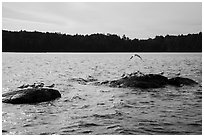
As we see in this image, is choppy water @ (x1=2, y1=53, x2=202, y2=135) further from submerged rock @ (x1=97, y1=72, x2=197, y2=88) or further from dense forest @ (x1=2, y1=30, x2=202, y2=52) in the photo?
dense forest @ (x1=2, y1=30, x2=202, y2=52)

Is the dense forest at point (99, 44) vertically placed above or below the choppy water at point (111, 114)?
above

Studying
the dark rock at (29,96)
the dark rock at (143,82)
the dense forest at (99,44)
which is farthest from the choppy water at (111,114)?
the dense forest at (99,44)

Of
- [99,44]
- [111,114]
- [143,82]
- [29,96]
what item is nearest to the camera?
[111,114]

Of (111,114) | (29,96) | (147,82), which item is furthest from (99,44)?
(111,114)

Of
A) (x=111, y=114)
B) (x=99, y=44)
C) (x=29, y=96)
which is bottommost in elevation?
(x=111, y=114)

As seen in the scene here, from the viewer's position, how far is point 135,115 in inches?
457

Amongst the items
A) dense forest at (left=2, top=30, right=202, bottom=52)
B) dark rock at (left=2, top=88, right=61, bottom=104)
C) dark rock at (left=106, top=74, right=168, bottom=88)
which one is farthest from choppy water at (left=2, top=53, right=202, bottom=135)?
dense forest at (left=2, top=30, right=202, bottom=52)

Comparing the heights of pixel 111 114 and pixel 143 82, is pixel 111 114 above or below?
below

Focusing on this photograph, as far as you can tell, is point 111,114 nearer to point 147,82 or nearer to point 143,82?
point 143,82

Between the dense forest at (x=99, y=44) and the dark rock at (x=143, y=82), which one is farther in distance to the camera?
the dense forest at (x=99, y=44)

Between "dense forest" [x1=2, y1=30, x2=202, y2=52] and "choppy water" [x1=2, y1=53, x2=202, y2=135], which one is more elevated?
"dense forest" [x1=2, y1=30, x2=202, y2=52]

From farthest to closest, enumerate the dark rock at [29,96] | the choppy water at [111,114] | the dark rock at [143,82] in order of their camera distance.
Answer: the dark rock at [143,82] → the dark rock at [29,96] → the choppy water at [111,114]

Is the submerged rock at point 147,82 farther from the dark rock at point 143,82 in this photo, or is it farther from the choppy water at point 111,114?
the choppy water at point 111,114

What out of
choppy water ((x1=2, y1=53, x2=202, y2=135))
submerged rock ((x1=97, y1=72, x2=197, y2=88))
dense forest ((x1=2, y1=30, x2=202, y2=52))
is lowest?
choppy water ((x1=2, y1=53, x2=202, y2=135))
